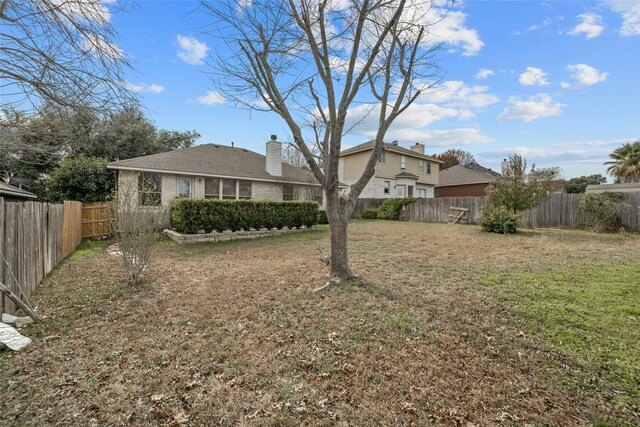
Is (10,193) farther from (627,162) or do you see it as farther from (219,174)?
(627,162)

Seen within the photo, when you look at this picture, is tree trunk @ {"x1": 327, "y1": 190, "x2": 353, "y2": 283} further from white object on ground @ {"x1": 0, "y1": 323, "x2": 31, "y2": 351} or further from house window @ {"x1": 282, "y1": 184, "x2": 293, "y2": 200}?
house window @ {"x1": 282, "y1": 184, "x2": 293, "y2": 200}

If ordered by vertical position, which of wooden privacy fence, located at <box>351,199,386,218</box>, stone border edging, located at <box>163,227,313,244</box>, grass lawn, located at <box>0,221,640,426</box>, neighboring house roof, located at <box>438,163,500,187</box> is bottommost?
grass lawn, located at <box>0,221,640,426</box>

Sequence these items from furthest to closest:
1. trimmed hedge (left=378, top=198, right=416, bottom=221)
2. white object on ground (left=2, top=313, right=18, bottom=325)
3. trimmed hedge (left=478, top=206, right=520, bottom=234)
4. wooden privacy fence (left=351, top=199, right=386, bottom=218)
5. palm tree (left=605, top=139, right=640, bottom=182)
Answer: palm tree (left=605, top=139, right=640, bottom=182) → wooden privacy fence (left=351, top=199, right=386, bottom=218) → trimmed hedge (left=378, top=198, right=416, bottom=221) → trimmed hedge (left=478, top=206, right=520, bottom=234) → white object on ground (left=2, top=313, right=18, bottom=325)

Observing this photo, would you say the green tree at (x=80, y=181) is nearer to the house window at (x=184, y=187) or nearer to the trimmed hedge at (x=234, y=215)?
the house window at (x=184, y=187)

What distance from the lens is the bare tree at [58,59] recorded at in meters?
3.38

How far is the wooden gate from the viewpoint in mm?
12374

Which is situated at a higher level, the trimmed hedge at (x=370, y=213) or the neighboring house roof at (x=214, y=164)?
the neighboring house roof at (x=214, y=164)

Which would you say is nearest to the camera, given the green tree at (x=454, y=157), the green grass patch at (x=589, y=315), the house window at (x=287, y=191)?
the green grass patch at (x=589, y=315)

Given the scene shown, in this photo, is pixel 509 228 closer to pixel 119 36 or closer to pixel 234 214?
pixel 234 214

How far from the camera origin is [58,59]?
3.62 metres

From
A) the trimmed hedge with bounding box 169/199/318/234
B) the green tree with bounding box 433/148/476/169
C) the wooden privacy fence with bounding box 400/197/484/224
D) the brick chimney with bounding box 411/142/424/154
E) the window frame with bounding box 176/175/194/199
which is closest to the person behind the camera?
the trimmed hedge with bounding box 169/199/318/234

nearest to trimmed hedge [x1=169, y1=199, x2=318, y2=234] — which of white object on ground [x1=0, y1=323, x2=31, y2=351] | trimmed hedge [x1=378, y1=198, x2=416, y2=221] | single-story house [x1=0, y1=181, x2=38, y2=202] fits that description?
single-story house [x1=0, y1=181, x2=38, y2=202]

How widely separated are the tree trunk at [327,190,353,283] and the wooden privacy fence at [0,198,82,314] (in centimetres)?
473

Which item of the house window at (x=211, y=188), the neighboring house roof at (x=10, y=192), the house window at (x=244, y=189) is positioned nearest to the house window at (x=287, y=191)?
the house window at (x=244, y=189)
